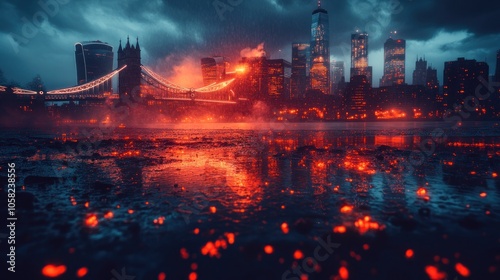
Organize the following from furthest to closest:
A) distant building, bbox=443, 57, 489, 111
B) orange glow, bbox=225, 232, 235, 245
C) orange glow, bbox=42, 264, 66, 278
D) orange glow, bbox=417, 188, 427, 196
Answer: distant building, bbox=443, 57, 489, 111
orange glow, bbox=417, 188, 427, 196
orange glow, bbox=225, 232, 235, 245
orange glow, bbox=42, 264, 66, 278

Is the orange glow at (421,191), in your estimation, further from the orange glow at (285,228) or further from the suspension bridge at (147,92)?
the suspension bridge at (147,92)

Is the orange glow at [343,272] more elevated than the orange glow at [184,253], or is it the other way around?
the orange glow at [184,253]

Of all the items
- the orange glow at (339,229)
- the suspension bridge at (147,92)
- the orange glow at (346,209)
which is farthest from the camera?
the suspension bridge at (147,92)

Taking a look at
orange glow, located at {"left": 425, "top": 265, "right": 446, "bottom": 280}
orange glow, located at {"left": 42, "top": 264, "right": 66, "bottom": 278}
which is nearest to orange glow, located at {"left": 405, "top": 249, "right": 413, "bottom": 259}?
orange glow, located at {"left": 425, "top": 265, "right": 446, "bottom": 280}

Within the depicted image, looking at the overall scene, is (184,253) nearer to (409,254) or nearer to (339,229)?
(339,229)

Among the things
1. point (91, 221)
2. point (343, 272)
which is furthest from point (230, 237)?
point (91, 221)

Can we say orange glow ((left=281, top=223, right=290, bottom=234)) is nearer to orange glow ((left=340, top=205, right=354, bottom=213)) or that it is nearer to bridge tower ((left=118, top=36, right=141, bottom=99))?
orange glow ((left=340, top=205, right=354, bottom=213))

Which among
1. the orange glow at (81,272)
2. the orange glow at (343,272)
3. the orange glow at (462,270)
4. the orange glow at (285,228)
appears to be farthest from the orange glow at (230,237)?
the orange glow at (462,270)
